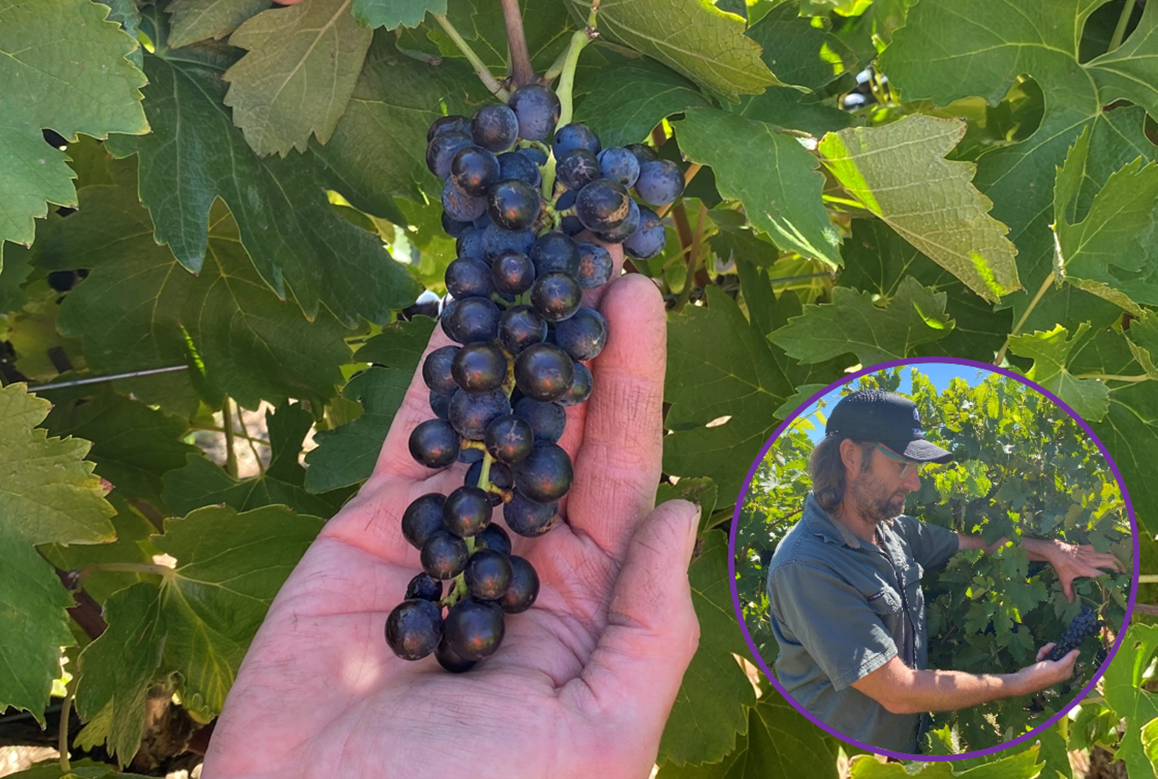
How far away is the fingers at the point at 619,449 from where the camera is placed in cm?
125

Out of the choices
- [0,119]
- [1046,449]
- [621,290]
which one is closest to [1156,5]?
[1046,449]

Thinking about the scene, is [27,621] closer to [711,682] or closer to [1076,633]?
[711,682]

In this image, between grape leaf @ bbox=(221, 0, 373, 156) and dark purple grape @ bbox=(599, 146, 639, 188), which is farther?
grape leaf @ bbox=(221, 0, 373, 156)

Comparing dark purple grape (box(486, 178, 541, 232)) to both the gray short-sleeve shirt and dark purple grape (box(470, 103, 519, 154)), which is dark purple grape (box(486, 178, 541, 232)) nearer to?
dark purple grape (box(470, 103, 519, 154))

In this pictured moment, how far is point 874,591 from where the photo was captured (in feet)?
3.64

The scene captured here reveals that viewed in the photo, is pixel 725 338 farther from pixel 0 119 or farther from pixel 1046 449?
pixel 0 119

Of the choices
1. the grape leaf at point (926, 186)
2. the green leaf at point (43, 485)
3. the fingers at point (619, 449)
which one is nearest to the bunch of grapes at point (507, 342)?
the fingers at point (619, 449)

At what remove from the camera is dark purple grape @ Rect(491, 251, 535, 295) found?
1054 mm

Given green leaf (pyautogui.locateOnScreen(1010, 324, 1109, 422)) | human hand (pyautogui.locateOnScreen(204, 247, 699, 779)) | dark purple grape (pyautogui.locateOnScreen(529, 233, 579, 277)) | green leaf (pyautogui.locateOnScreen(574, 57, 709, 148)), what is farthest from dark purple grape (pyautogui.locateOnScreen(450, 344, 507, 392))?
green leaf (pyautogui.locateOnScreen(1010, 324, 1109, 422))

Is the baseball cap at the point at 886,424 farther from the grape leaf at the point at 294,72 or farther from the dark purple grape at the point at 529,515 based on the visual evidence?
the grape leaf at the point at 294,72

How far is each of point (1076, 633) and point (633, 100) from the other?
2.94 ft

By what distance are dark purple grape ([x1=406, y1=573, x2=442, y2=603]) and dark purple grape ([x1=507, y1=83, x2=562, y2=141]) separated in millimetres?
546

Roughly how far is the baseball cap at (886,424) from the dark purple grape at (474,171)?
A: 0.53 m

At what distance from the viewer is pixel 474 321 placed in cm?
108
